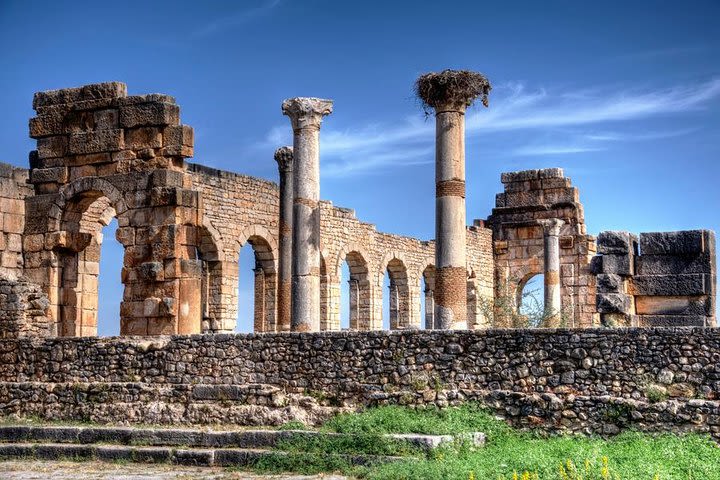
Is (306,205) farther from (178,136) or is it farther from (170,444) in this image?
(170,444)

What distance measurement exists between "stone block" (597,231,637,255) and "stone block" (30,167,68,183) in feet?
32.1

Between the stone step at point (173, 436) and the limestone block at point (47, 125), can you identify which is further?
the limestone block at point (47, 125)

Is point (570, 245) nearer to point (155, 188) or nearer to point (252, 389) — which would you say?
point (155, 188)

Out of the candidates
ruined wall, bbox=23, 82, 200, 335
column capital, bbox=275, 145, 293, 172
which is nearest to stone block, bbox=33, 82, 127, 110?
ruined wall, bbox=23, 82, 200, 335

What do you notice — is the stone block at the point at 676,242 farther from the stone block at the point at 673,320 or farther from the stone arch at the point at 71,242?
the stone arch at the point at 71,242

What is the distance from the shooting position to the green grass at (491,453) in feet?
31.5

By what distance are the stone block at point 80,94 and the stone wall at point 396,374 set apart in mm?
4930

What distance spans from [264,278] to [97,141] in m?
8.54

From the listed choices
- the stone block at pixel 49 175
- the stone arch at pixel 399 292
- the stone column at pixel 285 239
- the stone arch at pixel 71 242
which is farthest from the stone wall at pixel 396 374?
the stone arch at pixel 399 292

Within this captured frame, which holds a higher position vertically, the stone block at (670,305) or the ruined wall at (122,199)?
the ruined wall at (122,199)

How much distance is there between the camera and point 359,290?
29.7m

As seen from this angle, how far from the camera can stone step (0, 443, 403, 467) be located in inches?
449

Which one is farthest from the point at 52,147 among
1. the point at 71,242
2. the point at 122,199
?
the point at 122,199

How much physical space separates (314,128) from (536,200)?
13.1 meters
